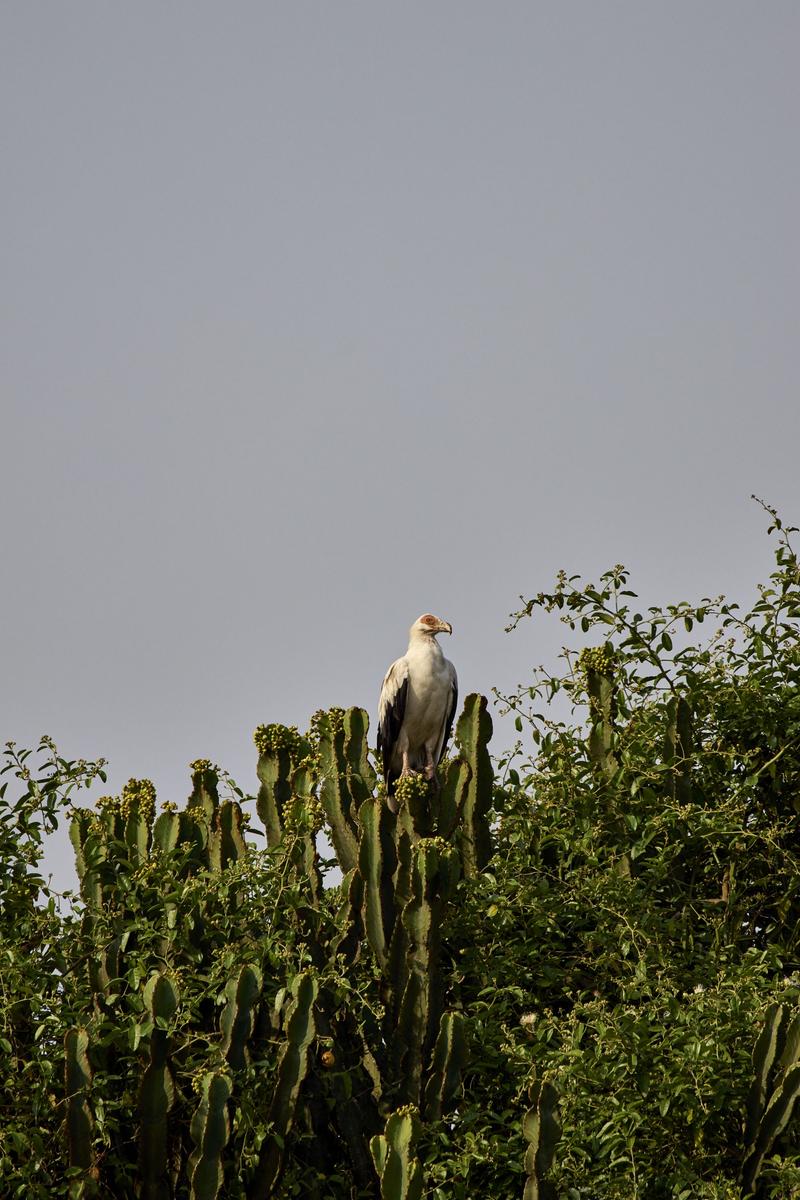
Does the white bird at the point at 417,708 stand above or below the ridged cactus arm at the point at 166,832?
above

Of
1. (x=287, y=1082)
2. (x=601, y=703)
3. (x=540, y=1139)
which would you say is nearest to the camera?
(x=540, y=1139)

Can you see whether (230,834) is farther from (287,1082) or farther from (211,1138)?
(211,1138)

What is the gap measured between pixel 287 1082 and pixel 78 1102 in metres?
0.92

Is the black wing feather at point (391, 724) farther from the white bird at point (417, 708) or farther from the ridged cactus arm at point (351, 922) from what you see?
the ridged cactus arm at point (351, 922)

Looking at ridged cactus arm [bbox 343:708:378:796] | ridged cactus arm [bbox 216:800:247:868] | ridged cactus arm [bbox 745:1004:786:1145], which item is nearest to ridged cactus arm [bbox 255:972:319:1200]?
ridged cactus arm [bbox 216:800:247:868]

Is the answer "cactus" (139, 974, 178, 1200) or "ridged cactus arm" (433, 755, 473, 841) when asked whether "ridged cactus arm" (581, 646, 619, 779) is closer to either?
"ridged cactus arm" (433, 755, 473, 841)

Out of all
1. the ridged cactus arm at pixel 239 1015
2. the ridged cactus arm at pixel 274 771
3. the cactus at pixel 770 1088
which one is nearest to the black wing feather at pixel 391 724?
the ridged cactus arm at pixel 274 771

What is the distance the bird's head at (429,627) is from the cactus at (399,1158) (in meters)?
4.30

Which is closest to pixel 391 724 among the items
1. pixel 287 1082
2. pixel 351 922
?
pixel 351 922

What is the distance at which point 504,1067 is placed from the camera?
865 cm

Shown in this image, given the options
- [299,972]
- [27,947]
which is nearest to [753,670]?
[299,972]

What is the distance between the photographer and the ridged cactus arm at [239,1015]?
7672 millimetres

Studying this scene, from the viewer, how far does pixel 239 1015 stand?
7684 mm

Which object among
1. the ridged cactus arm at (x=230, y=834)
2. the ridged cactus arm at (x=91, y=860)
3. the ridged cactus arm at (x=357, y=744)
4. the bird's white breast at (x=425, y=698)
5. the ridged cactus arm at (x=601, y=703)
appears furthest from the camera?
the bird's white breast at (x=425, y=698)
